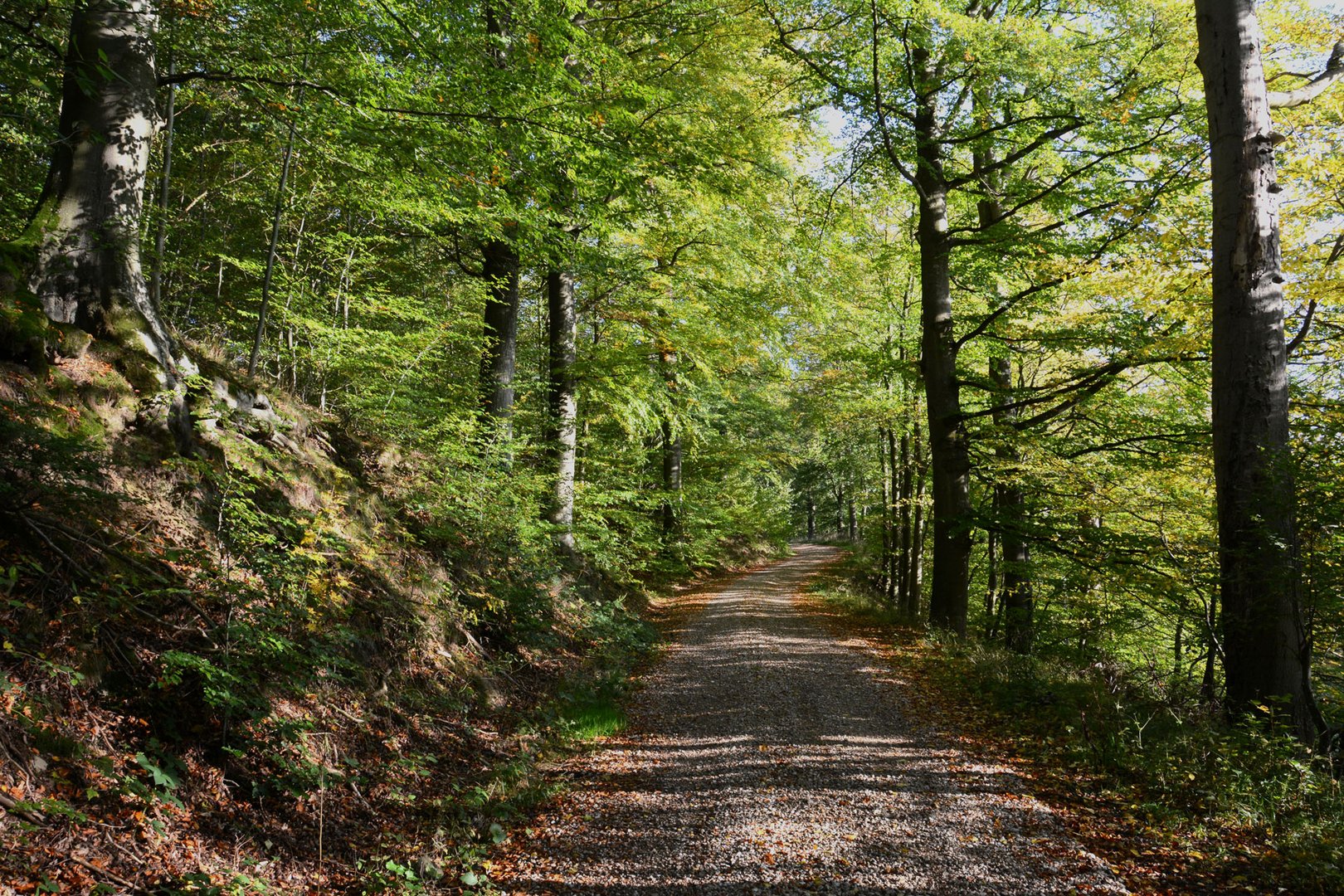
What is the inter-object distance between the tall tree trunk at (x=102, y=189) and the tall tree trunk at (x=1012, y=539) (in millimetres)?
9895

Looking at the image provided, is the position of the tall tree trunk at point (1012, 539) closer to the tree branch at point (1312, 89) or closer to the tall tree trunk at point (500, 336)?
the tree branch at point (1312, 89)

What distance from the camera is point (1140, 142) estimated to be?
8516 mm

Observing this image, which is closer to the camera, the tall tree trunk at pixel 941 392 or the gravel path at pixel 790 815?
the gravel path at pixel 790 815

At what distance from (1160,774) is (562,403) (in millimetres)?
9445

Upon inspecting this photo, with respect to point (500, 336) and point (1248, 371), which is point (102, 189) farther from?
point (1248, 371)

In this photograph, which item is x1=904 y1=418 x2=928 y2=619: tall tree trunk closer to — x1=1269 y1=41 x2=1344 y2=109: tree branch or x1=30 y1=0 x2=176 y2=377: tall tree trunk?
x1=1269 y1=41 x2=1344 y2=109: tree branch

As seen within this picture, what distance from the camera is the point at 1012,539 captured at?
9531mm

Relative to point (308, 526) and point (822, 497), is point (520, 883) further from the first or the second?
point (822, 497)

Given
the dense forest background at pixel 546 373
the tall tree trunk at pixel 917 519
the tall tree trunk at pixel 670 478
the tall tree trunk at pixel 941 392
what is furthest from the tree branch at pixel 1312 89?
the tall tree trunk at pixel 670 478

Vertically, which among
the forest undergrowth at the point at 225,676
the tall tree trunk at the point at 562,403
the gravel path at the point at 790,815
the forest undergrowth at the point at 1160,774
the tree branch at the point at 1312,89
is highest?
the tree branch at the point at 1312,89

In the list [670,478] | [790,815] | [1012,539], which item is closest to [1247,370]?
[790,815]

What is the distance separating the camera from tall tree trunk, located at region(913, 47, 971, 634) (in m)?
10.1

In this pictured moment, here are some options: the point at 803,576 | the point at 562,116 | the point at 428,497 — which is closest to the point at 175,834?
the point at 428,497

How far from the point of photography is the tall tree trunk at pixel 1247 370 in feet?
15.4
